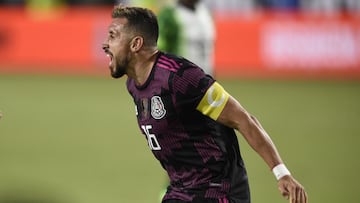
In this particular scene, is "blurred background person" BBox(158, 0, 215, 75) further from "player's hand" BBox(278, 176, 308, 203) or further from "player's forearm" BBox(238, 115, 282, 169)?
"player's hand" BBox(278, 176, 308, 203)

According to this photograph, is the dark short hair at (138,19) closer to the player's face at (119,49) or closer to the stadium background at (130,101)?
the player's face at (119,49)

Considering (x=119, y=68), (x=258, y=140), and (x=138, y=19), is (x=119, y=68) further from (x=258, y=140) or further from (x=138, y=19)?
(x=258, y=140)

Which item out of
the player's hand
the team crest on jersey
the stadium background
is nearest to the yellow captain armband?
the team crest on jersey

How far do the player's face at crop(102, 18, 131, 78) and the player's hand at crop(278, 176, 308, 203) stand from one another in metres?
1.21

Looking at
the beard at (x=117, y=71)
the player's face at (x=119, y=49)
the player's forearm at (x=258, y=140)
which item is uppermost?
the player's face at (x=119, y=49)

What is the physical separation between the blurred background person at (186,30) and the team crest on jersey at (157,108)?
2.74 metres

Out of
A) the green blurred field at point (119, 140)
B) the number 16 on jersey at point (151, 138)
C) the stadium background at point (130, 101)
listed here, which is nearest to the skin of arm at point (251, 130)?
the number 16 on jersey at point (151, 138)

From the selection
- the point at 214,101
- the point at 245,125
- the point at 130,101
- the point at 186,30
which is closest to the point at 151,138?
the point at 214,101

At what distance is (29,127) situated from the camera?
13.5 metres

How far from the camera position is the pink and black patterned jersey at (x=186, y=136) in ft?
16.6

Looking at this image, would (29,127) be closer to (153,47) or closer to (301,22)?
(301,22)

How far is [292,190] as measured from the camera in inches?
189

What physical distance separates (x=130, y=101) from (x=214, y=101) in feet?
35.3

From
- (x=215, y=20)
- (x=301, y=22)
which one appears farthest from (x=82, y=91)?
(x=301, y=22)
